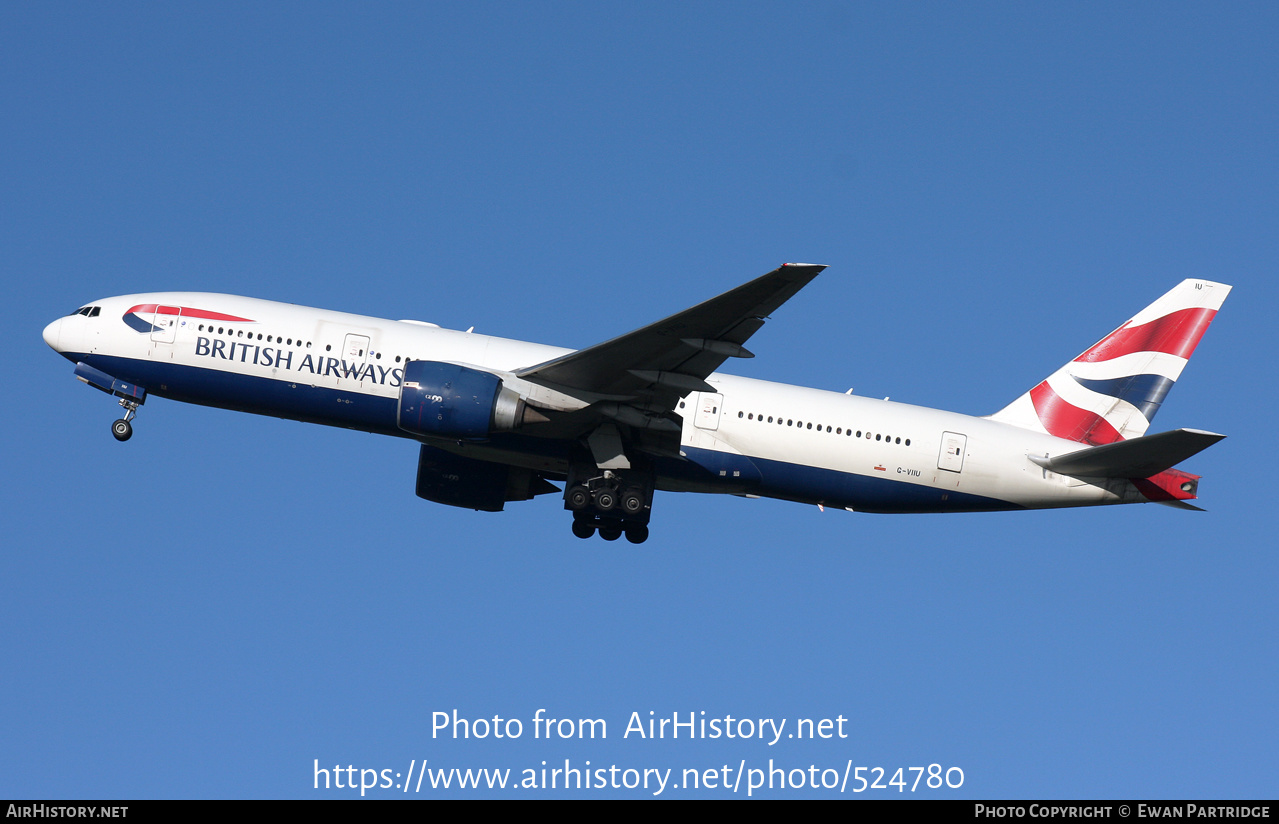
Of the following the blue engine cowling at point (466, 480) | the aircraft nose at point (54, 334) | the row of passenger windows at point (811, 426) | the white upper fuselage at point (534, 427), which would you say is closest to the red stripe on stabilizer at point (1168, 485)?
the white upper fuselage at point (534, 427)

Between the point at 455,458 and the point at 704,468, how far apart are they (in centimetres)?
686

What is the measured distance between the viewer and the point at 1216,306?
31.5 meters

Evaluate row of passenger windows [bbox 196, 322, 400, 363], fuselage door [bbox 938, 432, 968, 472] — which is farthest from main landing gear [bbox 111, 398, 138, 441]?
fuselage door [bbox 938, 432, 968, 472]

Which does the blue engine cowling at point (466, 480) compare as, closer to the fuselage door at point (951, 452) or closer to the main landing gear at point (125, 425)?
the main landing gear at point (125, 425)

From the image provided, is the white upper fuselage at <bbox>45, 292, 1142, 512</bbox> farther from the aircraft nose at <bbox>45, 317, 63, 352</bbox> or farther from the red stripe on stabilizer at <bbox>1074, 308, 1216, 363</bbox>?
the red stripe on stabilizer at <bbox>1074, 308, 1216, 363</bbox>

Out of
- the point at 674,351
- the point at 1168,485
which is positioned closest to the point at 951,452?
the point at 1168,485

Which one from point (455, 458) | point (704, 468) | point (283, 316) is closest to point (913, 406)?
point (704, 468)

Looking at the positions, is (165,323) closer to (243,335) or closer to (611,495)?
(243,335)

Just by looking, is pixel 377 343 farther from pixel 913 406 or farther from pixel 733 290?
pixel 913 406

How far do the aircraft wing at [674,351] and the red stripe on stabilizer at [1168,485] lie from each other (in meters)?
10.9

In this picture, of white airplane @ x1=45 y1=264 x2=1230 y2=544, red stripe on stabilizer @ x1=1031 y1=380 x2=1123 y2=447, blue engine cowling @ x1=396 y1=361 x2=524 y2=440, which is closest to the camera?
blue engine cowling @ x1=396 y1=361 x2=524 y2=440

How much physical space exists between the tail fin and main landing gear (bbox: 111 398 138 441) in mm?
21862

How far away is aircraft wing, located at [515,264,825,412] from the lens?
22.9 metres

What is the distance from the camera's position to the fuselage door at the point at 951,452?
2847cm
